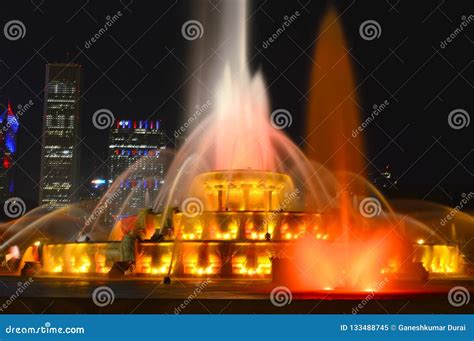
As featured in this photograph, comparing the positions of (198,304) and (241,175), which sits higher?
(241,175)

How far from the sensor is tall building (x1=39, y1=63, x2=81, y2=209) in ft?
407

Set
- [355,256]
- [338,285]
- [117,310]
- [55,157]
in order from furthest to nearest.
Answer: [55,157] < [355,256] < [338,285] < [117,310]

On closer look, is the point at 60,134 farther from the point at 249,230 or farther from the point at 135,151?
the point at 249,230

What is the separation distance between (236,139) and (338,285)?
14.9m

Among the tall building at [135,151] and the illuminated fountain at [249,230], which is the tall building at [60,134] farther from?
the illuminated fountain at [249,230]

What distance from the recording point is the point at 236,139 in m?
28.0

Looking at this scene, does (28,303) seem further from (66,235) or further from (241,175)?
(66,235)

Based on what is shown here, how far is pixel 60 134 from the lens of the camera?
135m

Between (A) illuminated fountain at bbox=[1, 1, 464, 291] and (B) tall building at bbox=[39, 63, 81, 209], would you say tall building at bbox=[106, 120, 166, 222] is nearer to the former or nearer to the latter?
(B) tall building at bbox=[39, 63, 81, 209]

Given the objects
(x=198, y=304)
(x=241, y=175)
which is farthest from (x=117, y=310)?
(x=241, y=175)

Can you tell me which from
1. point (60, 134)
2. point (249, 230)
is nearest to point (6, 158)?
point (60, 134)

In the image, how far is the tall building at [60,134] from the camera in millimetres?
123938

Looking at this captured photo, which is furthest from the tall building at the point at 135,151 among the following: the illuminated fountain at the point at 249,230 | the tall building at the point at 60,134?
the illuminated fountain at the point at 249,230

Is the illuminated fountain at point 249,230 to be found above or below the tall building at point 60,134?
below
